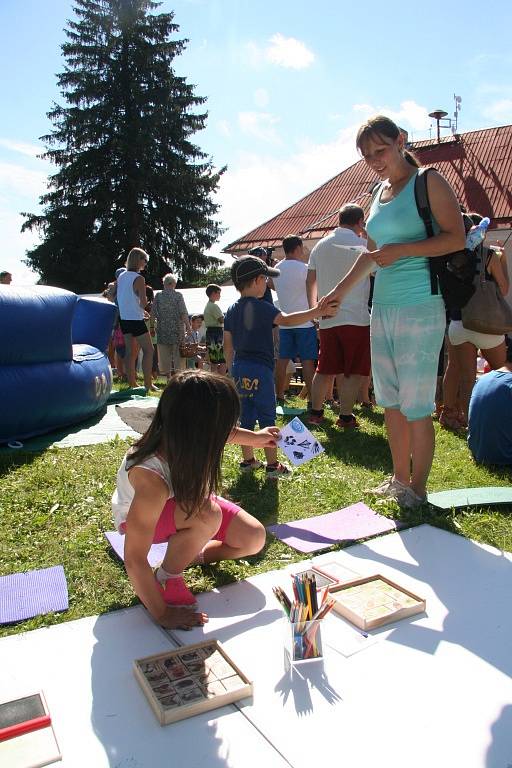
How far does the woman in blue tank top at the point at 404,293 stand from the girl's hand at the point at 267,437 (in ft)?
2.77

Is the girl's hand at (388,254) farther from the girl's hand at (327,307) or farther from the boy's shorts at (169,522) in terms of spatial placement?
the boy's shorts at (169,522)

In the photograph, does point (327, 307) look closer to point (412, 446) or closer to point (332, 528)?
point (412, 446)

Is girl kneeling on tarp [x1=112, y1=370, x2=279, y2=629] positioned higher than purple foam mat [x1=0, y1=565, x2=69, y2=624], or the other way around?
girl kneeling on tarp [x1=112, y1=370, x2=279, y2=629]

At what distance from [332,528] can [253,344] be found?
1307 millimetres

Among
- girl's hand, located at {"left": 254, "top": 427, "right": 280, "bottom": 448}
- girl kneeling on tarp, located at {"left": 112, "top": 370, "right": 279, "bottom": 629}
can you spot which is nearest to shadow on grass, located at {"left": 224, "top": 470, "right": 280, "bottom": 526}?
girl's hand, located at {"left": 254, "top": 427, "right": 280, "bottom": 448}

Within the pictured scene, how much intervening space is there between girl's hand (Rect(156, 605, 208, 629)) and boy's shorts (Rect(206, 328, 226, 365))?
7.99 meters

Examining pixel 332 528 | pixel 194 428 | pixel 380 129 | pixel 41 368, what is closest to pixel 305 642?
pixel 194 428

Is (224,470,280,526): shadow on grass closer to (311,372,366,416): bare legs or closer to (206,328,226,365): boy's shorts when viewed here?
(311,372,366,416): bare legs

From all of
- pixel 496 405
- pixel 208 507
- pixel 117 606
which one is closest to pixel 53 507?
pixel 117 606

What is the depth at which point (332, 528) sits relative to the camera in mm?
3180

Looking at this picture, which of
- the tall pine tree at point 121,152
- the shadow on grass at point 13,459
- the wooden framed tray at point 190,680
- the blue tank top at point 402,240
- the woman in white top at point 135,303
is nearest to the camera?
the wooden framed tray at point 190,680

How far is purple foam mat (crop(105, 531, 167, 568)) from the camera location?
2.77 meters

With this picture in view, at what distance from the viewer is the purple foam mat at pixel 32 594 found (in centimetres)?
237

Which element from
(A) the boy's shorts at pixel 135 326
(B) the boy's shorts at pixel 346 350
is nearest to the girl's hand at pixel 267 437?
(B) the boy's shorts at pixel 346 350
